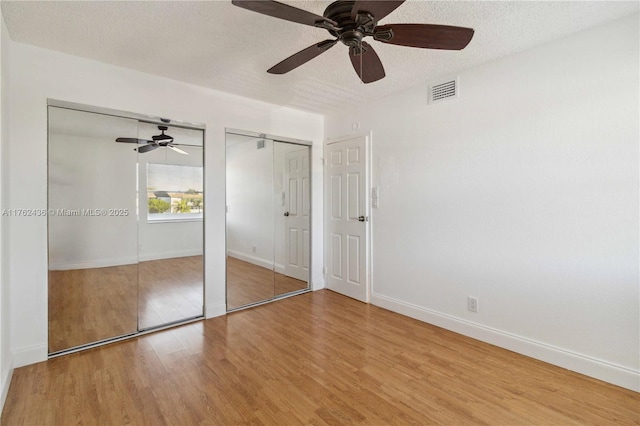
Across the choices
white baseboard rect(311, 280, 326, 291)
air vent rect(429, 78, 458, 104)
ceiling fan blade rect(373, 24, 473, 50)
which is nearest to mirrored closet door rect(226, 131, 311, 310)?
white baseboard rect(311, 280, 326, 291)

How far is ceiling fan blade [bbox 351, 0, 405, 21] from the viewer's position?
1.40 meters

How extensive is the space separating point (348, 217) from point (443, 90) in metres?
1.83

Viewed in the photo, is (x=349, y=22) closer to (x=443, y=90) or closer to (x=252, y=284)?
(x=443, y=90)

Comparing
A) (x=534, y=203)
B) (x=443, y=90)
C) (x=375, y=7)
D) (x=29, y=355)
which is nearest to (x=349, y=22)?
(x=375, y=7)

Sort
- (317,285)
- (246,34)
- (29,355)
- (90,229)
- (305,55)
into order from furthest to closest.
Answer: (317,285) → (90,229) → (29,355) → (246,34) → (305,55)

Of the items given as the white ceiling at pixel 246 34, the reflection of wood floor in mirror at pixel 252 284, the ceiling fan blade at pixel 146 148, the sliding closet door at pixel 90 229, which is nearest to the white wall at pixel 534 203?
the white ceiling at pixel 246 34

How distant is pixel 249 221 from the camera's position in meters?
3.80

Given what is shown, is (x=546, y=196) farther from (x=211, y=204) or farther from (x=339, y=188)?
(x=211, y=204)

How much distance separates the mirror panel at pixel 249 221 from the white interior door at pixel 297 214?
25cm

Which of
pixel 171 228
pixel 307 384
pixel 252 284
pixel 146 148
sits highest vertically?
pixel 146 148

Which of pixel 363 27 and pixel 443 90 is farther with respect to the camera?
pixel 443 90

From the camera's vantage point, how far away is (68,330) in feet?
8.59

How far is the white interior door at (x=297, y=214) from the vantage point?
4168mm

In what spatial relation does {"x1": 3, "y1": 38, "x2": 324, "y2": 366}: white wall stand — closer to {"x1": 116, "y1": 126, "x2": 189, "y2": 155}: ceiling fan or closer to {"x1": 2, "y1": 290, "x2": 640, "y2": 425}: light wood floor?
{"x1": 116, "y1": 126, "x2": 189, "y2": 155}: ceiling fan
